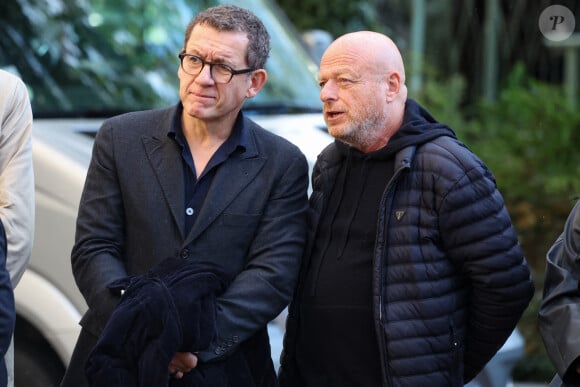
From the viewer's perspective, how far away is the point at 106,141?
393 cm

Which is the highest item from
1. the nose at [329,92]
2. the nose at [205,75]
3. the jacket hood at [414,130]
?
the nose at [205,75]

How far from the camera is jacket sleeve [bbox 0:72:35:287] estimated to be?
144 inches

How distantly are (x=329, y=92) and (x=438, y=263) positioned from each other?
26.5 inches

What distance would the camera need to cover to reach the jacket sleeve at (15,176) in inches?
144

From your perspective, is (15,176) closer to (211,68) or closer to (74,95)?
(211,68)

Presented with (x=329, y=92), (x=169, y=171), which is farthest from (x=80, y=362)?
(x=329, y=92)

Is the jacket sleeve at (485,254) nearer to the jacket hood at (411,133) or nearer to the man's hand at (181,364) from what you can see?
the jacket hood at (411,133)

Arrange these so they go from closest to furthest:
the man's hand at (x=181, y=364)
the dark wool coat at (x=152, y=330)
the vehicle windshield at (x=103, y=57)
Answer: the dark wool coat at (x=152, y=330) < the man's hand at (x=181, y=364) < the vehicle windshield at (x=103, y=57)

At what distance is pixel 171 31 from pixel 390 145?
240 centimetres

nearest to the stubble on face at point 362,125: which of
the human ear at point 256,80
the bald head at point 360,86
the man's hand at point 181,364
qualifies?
the bald head at point 360,86

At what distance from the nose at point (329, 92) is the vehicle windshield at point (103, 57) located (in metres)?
1.88

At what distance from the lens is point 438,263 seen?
381 cm

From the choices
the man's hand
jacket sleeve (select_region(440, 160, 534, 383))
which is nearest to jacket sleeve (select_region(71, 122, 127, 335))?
the man's hand

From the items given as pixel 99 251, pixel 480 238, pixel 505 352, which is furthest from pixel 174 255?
pixel 505 352
